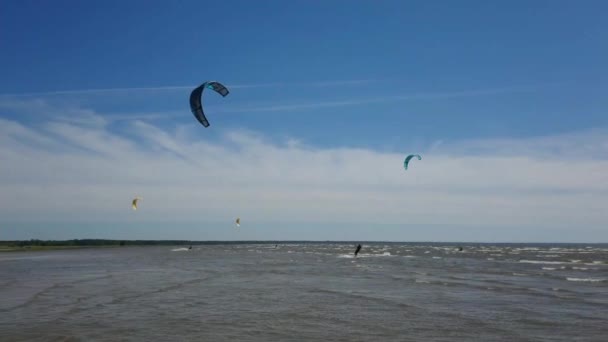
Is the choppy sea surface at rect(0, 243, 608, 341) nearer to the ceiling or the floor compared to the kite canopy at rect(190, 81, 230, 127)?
nearer to the floor

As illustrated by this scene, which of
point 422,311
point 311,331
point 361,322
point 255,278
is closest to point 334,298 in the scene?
point 422,311

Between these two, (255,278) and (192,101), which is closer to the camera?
(192,101)

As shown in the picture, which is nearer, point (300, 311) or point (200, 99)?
point (300, 311)

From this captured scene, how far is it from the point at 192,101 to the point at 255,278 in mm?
11010

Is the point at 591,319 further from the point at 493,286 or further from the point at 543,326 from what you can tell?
the point at 493,286

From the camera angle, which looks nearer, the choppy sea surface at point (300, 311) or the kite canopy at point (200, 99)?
the choppy sea surface at point (300, 311)

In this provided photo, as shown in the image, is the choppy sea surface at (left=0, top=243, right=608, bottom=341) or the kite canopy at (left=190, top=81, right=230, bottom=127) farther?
the kite canopy at (left=190, top=81, right=230, bottom=127)

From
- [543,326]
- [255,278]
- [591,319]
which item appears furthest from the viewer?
[255,278]

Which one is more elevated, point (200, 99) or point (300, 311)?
point (200, 99)

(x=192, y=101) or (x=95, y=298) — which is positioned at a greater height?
(x=192, y=101)

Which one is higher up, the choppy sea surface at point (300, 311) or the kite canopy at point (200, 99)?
the kite canopy at point (200, 99)

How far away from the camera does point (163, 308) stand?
16.0m

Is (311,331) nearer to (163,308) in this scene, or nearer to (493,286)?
(163,308)

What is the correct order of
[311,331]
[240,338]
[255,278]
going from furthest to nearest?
[255,278], [311,331], [240,338]
